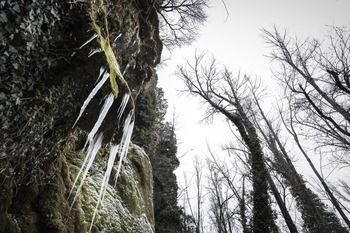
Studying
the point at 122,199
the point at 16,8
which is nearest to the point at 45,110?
the point at 16,8

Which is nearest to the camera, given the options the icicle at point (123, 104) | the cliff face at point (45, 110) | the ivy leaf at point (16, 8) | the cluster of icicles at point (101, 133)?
the ivy leaf at point (16, 8)

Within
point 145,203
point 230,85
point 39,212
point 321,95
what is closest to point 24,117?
point 39,212

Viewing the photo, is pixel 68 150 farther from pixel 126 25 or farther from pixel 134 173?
pixel 126 25

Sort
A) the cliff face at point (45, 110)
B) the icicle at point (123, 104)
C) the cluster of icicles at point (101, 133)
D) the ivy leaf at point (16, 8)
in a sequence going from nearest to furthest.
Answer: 1. the ivy leaf at point (16, 8)
2. the cliff face at point (45, 110)
3. the cluster of icicles at point (101, 133)
4. the icicle at point (123, 104)

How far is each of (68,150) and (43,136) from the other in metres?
1.61

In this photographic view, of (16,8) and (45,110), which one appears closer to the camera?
(16,8)

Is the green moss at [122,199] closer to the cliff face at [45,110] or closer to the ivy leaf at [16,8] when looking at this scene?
the cliff face at [45,110]

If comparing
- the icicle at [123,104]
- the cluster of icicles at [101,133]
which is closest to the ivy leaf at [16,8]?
the cluster of icicles at [101,133]

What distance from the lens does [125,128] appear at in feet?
11.2

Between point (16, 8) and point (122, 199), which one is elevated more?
point (16, 8)

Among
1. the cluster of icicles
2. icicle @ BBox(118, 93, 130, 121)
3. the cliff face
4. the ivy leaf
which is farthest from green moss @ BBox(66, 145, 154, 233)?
the ivy leaf

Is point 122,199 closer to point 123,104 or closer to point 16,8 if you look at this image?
point 123,104

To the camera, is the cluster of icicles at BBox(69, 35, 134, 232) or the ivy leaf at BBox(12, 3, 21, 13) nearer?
the ivy leaf at BBox(12, 3, 21, 13)

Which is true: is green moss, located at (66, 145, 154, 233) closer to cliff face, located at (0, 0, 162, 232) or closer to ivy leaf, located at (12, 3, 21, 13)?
cliff face, located at (0, 0, 162, 232)
